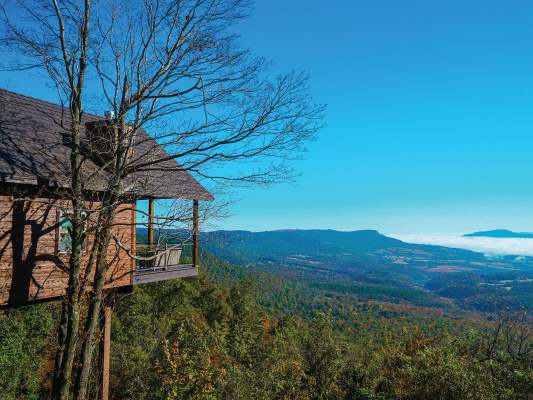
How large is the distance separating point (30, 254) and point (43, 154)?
2464mm

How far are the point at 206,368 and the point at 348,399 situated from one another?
8.76 m

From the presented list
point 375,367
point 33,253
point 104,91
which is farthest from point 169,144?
point 375,367

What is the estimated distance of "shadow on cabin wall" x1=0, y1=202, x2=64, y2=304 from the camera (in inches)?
292

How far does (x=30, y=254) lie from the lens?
7.68m

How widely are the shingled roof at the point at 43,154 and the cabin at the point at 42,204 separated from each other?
2 centimetres

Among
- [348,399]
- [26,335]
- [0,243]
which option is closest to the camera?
[0,243]

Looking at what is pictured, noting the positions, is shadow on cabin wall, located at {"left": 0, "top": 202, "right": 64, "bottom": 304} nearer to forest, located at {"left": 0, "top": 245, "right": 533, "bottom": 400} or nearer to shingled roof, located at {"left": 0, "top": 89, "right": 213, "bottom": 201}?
shingled roof, located at {"left": 0, "top": 89, "right": 213, "bottom": 201}

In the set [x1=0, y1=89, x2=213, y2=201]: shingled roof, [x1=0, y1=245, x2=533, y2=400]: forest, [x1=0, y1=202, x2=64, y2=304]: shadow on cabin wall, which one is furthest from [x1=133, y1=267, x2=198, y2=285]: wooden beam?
[x1=0, y1=202, x2=64, y2=304]: shadow on cabin wall

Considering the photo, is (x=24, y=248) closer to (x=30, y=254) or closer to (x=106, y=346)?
(x=30, y=254)

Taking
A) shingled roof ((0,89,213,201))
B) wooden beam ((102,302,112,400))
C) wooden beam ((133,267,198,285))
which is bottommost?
wooden beam ((102,302,112,400))

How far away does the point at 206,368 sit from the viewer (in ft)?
51.6

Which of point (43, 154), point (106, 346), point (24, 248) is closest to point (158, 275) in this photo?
→ point (106, 346)

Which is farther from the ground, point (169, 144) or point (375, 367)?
point (169, 144)

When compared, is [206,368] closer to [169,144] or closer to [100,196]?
[100,196]
